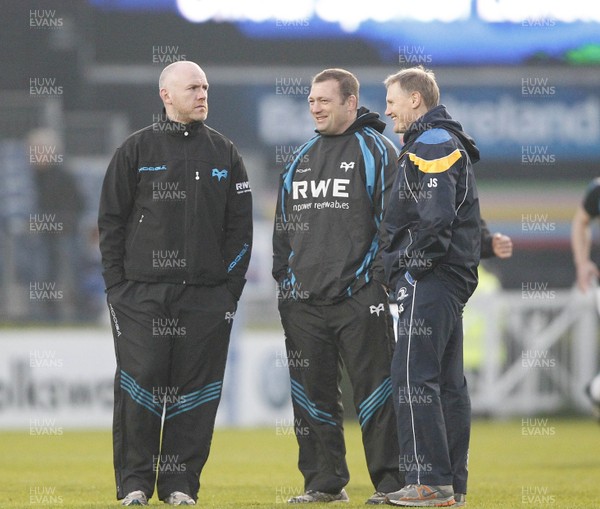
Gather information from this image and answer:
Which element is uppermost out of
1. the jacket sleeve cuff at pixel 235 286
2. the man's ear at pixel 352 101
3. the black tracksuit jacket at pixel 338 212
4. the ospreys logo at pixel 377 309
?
the man's ear at pixel 352 101

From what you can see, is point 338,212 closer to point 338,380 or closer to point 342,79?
point 342,79

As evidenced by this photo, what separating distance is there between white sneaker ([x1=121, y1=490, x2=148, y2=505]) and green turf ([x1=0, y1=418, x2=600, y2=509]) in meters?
0.07

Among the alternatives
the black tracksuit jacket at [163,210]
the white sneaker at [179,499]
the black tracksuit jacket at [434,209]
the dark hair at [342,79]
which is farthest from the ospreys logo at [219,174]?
the white sneaker at [179,499]

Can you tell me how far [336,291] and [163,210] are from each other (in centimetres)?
94

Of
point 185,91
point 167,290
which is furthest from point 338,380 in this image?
point 185,91

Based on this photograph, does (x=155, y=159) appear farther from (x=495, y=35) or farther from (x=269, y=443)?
(x=495, y=35)

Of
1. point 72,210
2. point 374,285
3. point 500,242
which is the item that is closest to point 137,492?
point 374,285

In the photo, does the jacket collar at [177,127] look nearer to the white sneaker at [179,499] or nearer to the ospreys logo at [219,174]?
the ospreys logo at [219,174]

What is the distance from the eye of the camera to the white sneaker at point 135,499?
6.17m

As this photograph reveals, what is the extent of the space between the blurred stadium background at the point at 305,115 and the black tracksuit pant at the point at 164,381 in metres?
7.36

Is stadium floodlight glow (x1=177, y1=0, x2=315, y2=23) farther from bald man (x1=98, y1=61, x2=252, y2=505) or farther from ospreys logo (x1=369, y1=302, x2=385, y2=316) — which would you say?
ospreys logo (x1=369, y1=302, x2=385, y2=316)

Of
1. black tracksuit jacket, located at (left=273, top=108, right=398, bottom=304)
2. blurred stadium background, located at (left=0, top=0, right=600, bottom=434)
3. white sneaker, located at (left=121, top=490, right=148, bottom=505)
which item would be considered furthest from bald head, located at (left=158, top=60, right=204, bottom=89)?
blurred stadium background, located at (left=0, top=0, right=600, bottom=434)

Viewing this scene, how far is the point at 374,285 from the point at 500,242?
53.1 inches

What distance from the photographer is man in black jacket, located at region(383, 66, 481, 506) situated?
19.8ft
